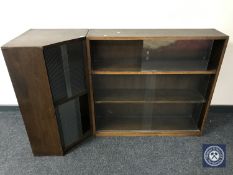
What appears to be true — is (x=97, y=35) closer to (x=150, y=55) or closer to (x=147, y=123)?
(x=150, y=55)

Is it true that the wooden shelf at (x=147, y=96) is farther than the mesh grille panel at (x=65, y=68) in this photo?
Yes

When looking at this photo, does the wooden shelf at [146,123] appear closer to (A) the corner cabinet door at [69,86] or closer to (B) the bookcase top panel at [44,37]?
(A) the corner cabinet door at [69,86]

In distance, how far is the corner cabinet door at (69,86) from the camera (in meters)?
1.21

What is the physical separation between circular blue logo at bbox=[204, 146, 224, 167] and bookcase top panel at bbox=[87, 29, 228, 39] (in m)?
0.84

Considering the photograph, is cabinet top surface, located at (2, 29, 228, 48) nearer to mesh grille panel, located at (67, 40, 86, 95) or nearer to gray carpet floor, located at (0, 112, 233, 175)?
mesh grille panel, located at (67, 40, 86, 95)

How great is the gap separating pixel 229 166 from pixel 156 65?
961 millimetres

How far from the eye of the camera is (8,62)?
1.13 meters

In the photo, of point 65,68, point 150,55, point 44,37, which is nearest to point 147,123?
point 150,55
